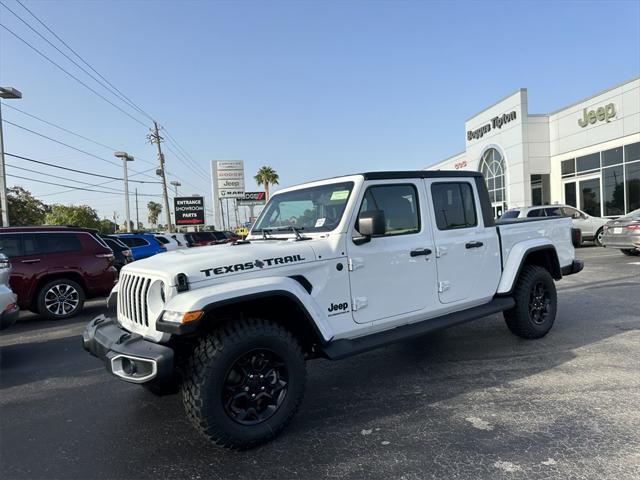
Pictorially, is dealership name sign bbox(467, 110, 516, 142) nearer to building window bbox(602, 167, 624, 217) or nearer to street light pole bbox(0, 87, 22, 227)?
building window bbox(602, 167, 624, 217)

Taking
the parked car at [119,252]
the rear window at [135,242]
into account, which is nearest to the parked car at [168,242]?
the rear window at [135,242]

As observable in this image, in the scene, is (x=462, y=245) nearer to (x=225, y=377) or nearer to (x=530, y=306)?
(x=530, y=306)

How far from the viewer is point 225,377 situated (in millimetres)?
2971

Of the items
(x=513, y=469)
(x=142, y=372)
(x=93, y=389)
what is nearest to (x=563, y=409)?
(x=513, y=469)

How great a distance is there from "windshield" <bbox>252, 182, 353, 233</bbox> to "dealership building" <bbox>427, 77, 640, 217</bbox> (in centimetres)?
2024

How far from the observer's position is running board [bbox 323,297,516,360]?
3457mm

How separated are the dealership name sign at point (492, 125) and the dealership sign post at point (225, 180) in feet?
63.9

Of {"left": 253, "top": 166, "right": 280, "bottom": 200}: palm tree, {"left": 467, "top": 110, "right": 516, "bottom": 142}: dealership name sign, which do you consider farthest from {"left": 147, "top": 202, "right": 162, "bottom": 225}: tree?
{"left": 467, "top": 110, "right": 516, "bottom": 142}: dealership name sign

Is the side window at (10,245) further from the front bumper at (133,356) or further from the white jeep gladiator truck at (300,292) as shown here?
the front bumper at (133,356)

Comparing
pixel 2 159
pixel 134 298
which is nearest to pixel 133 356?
pixel 134 298

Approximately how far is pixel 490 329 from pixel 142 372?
4.62 meters

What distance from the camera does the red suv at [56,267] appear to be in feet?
25.7

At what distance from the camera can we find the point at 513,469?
272cm

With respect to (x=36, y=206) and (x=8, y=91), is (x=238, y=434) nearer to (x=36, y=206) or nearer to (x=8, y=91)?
(x=8, y=91)
